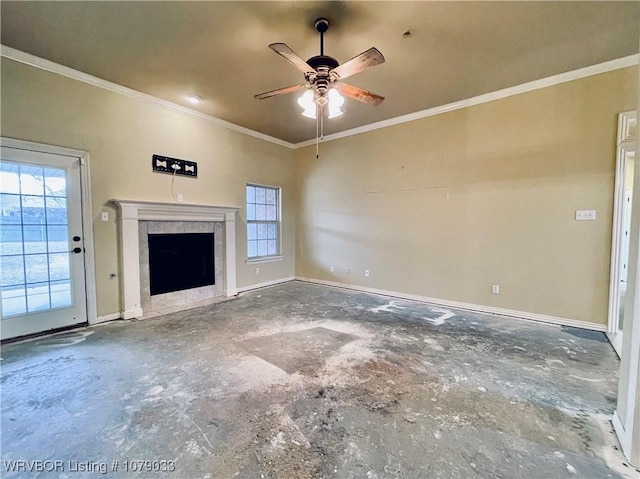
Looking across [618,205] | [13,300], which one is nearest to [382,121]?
[618,205]

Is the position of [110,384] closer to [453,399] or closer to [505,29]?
[453,399]

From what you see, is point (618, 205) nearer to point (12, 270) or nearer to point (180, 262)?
point (180, 262)

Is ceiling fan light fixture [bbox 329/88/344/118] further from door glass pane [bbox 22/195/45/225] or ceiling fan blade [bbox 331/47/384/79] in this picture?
door glass pane [bbox 22/195/45/225]

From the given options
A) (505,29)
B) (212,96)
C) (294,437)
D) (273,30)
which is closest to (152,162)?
(212,96)

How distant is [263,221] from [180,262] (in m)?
1.91

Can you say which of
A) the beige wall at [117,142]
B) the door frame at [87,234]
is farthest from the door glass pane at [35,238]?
the beige wall at [117,142]

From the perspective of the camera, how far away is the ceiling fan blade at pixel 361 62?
6.55ft

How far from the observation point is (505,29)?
249cm

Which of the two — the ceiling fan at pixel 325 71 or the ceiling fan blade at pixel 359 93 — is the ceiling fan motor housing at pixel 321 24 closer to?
the ceiling fan at pixel 325 71

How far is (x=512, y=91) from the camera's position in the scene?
141 inches

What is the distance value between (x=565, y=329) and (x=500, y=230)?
140cm

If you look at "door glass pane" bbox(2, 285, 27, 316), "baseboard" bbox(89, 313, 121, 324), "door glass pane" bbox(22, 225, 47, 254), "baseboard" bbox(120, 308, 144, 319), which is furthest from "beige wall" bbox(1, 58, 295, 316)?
"door glass pane" bbox(2, 285, 27, 316)

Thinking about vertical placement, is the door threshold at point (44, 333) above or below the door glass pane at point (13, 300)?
below

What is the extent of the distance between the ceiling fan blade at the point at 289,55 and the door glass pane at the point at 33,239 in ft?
10.0
